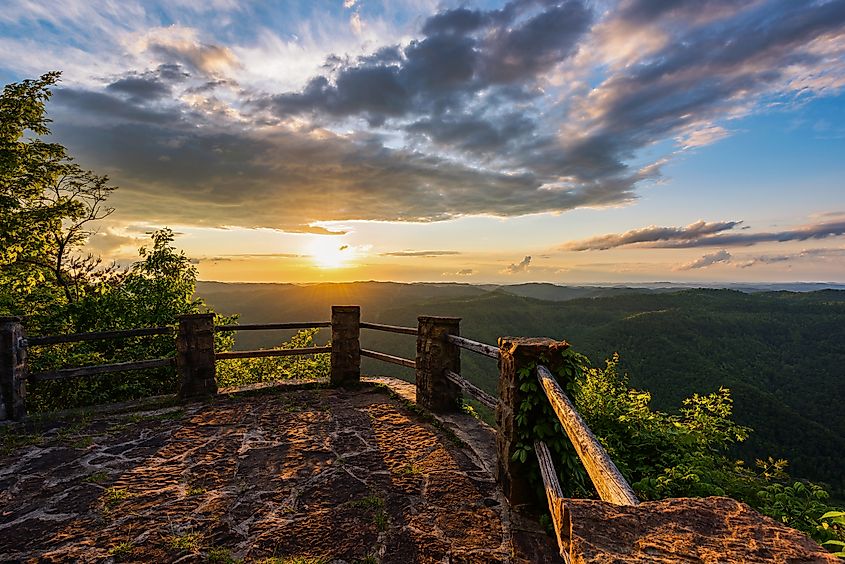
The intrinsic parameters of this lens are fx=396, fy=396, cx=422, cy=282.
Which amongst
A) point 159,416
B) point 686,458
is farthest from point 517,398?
point 159,416

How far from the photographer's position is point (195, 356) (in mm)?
6941

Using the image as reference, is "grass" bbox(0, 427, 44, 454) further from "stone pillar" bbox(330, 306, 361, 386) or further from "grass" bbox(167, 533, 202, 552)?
"stone pillar" bbox(330, 306, 361, 386)

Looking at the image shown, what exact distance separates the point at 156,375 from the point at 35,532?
613 centimetres

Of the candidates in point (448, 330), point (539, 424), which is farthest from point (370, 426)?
point (539, 424)

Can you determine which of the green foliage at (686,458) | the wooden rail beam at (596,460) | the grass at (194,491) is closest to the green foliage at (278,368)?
the green foliage at (686,458)

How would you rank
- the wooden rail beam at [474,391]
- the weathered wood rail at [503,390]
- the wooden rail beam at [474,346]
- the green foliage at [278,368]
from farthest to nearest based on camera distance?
the green foliage at [278,368], the wooden rail beam at [474,391], the wooden rail beam at [474,346], the weathered wood rail at [503,390]

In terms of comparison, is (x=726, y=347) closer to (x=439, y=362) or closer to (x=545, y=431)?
(x=439, y=362)

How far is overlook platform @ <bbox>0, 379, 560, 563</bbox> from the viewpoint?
3162mm

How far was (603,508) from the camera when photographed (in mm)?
1372

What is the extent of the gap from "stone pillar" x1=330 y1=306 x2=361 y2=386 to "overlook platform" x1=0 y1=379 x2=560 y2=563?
1756 mm

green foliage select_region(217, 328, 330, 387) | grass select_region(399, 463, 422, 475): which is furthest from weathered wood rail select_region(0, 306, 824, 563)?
green foliage select_region(217, 328, 330, 387)

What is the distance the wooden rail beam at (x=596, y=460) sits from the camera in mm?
1741

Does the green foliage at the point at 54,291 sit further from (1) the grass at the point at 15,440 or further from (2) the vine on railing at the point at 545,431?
(2) the vine on railing at the point at 545,431

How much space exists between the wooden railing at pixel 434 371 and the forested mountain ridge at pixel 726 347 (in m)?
36.3
